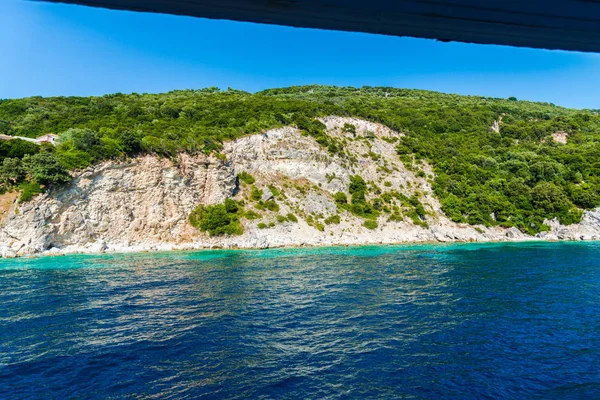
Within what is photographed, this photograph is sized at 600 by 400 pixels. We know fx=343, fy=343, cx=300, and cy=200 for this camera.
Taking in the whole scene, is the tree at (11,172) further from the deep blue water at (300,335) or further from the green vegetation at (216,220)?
the green vegetation at (216,220)

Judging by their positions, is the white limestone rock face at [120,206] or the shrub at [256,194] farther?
the shrub at [256,194]

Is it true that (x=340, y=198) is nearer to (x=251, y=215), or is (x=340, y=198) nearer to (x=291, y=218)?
(x=291, y=218)

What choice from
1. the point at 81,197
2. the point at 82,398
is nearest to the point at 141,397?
the point at 82,398

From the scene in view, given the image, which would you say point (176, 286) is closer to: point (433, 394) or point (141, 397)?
point (141, 397)

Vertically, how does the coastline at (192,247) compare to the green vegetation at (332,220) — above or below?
below

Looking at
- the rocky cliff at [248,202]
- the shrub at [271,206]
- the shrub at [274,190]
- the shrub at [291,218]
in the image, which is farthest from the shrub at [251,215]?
the shrub at [274,190]

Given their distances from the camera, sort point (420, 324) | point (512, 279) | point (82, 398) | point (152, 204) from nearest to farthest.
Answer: point (82, 398) < point (420, 324) < point (512, 279) < point (152, 204)
